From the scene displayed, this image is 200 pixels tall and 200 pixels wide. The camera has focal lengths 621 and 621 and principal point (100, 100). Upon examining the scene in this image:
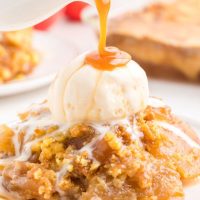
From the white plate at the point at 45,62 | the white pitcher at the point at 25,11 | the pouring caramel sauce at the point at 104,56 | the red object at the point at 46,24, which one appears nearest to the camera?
the white pitcher at the point at 25,11

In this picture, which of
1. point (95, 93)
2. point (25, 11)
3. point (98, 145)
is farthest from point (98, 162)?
point (25, 11)

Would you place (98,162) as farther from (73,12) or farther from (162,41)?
(73,12)

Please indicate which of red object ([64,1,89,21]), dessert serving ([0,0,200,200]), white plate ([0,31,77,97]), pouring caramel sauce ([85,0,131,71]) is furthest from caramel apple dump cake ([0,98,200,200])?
red object ([64,1,89,21])

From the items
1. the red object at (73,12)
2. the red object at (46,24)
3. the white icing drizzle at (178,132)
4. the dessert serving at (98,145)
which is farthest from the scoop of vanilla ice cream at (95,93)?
the red object at (73,12)

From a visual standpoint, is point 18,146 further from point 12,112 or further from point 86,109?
point 12,112

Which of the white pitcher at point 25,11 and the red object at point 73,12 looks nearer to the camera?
the white pitcher at point 25,11

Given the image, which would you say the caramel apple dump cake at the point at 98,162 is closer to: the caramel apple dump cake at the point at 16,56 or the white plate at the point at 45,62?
the white plate at the point at 45,62

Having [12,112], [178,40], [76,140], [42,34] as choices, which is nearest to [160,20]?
[178,40]
